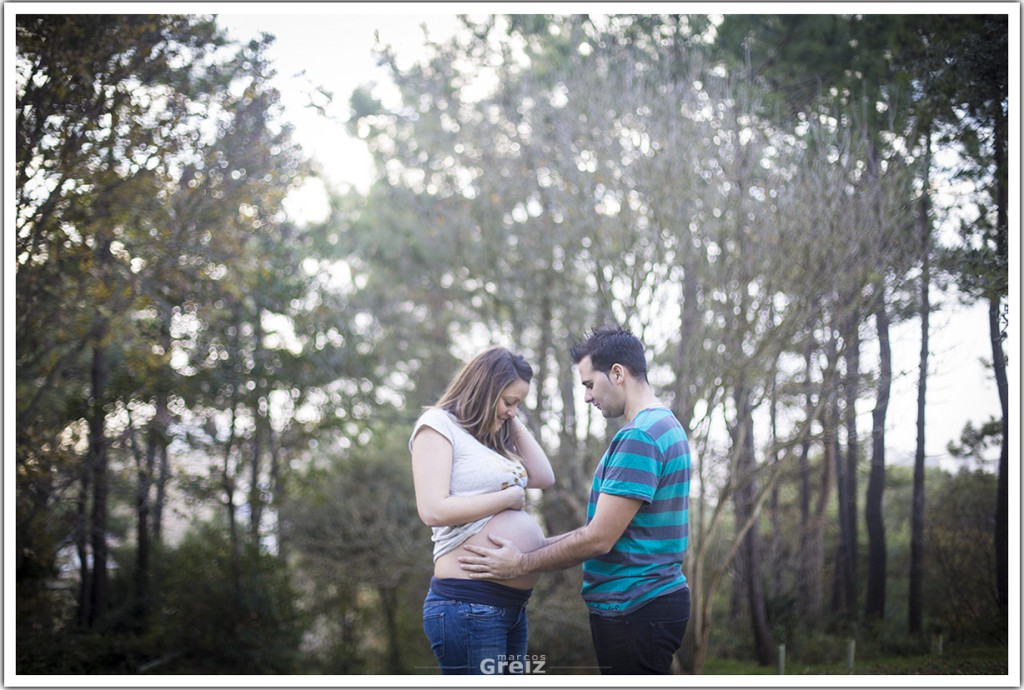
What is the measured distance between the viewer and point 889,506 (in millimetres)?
4387

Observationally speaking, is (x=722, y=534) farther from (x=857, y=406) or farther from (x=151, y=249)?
(x=151, y=249)

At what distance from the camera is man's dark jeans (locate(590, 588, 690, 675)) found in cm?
206

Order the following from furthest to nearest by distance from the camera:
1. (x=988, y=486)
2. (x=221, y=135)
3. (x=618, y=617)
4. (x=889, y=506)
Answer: (x=889, y=506) < (x=221, y=135) < (x=988, y=486) < (x=618, y=617)

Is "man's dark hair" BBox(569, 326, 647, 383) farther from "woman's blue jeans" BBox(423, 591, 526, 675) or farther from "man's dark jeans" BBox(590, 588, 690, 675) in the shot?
"woman's blue jeans" BBox(423, 591, 526, 675)

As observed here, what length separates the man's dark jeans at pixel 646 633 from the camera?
2.06m

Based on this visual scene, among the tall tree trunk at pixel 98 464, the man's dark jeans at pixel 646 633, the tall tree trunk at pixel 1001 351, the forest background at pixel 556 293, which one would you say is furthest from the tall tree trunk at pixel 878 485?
the tall tree trunk at pixel 98 464

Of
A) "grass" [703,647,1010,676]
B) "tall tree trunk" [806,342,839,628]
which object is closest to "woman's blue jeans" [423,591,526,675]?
"grass" [703,647,1010,676]

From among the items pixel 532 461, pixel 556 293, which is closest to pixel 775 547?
pixel 556 293

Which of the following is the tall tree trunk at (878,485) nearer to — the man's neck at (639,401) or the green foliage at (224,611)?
the man's neck at (639,401)

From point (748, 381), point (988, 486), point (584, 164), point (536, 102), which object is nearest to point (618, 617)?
point (988, 486)

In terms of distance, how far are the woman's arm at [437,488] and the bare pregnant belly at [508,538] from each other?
3.2 inches

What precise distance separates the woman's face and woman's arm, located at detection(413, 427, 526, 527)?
0.70 ft

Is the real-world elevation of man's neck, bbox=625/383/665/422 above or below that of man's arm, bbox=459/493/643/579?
above

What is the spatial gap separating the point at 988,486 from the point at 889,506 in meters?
0.75
